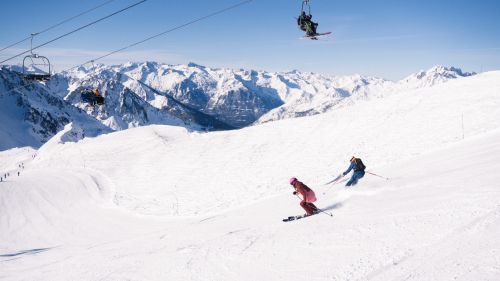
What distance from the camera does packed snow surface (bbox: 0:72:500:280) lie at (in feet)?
32.0

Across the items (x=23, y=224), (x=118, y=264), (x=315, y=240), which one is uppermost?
(x=315, y=240)

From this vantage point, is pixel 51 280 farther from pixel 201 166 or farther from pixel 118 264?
pixel 201 166

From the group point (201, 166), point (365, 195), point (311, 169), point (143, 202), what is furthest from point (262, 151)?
point (365, 195)

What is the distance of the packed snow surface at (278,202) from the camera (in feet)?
32.0

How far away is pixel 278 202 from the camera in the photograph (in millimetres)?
21406

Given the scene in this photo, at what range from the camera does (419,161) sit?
21.6m

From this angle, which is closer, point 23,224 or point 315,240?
point 315,240

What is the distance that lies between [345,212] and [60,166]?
46.3 m

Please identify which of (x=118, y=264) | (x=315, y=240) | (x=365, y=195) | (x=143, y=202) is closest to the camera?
(x=315, y=240)

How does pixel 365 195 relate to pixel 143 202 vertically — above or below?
above

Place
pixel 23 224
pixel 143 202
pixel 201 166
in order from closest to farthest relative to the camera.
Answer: pixel 23 224 → pixel 143 202 → pixel 201 166

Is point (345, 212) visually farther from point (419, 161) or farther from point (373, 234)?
point (419, 161)

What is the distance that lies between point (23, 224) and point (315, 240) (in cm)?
2451

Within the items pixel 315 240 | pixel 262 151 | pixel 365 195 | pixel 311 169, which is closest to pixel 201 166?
pixel 262 151
